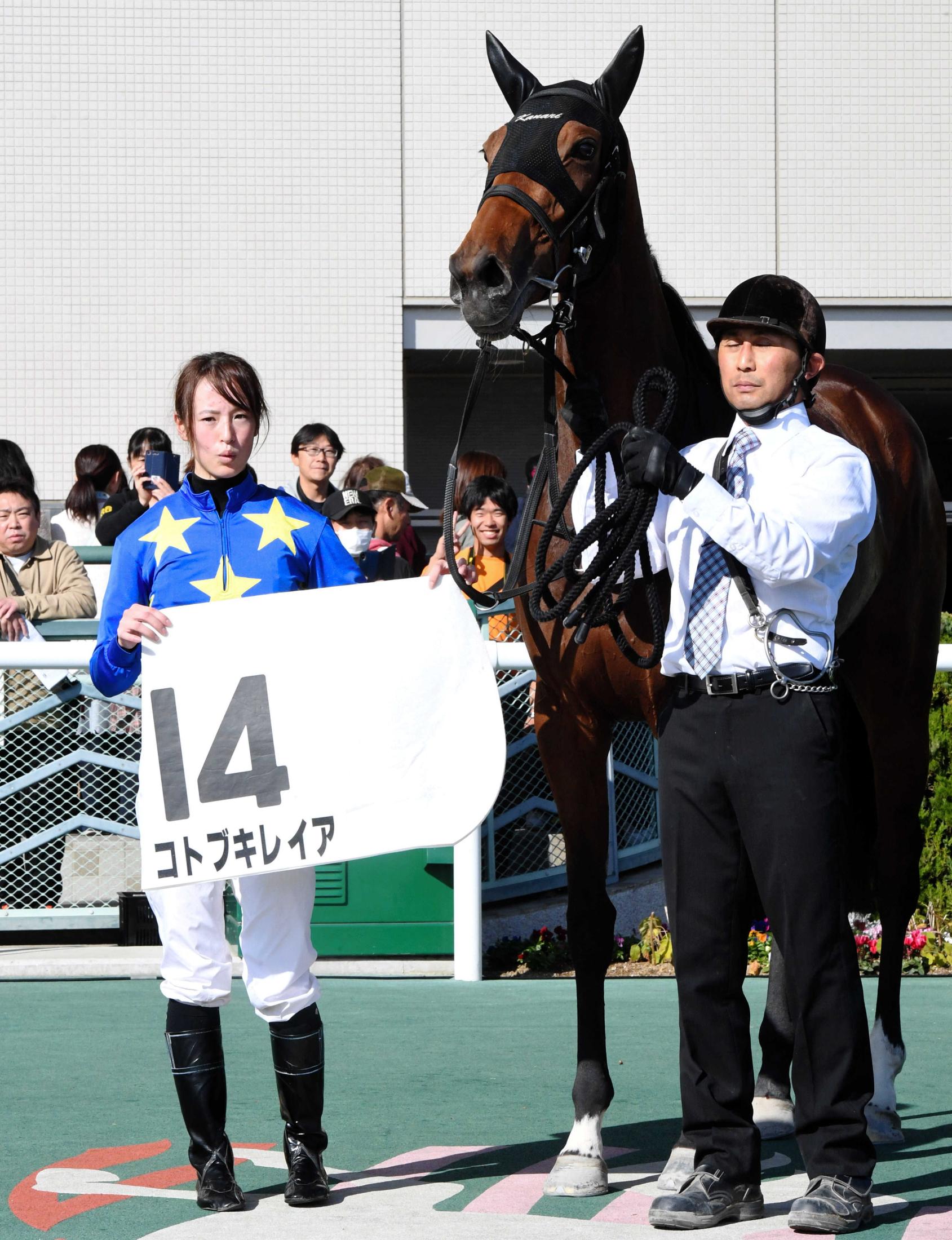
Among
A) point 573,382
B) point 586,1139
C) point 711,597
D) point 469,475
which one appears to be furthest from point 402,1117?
point 469,475

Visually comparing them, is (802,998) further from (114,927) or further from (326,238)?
(326,238)

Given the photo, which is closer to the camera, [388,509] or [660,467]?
[660,467]

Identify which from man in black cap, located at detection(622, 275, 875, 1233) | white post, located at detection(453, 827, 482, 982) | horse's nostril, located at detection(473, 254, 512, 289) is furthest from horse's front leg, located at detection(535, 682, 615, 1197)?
white post, located at detection(453, 827, 482, 982)

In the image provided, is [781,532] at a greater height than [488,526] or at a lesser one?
lesser

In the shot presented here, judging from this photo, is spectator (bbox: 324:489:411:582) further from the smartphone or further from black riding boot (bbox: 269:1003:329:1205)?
black riding boot (bbox: 269:1003:329:1205)

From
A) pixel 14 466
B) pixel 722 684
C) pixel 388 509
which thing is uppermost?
pixel 14 466

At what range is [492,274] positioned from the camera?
303 cm

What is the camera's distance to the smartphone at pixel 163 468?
5711mm

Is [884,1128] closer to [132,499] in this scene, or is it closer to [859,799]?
[859,799]

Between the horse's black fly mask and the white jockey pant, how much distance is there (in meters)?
1.37

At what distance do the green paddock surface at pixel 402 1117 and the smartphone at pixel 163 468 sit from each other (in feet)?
6.24

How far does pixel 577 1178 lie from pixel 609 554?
134cm

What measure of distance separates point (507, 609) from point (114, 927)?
206cm

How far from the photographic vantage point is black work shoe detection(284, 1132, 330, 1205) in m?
3.28
